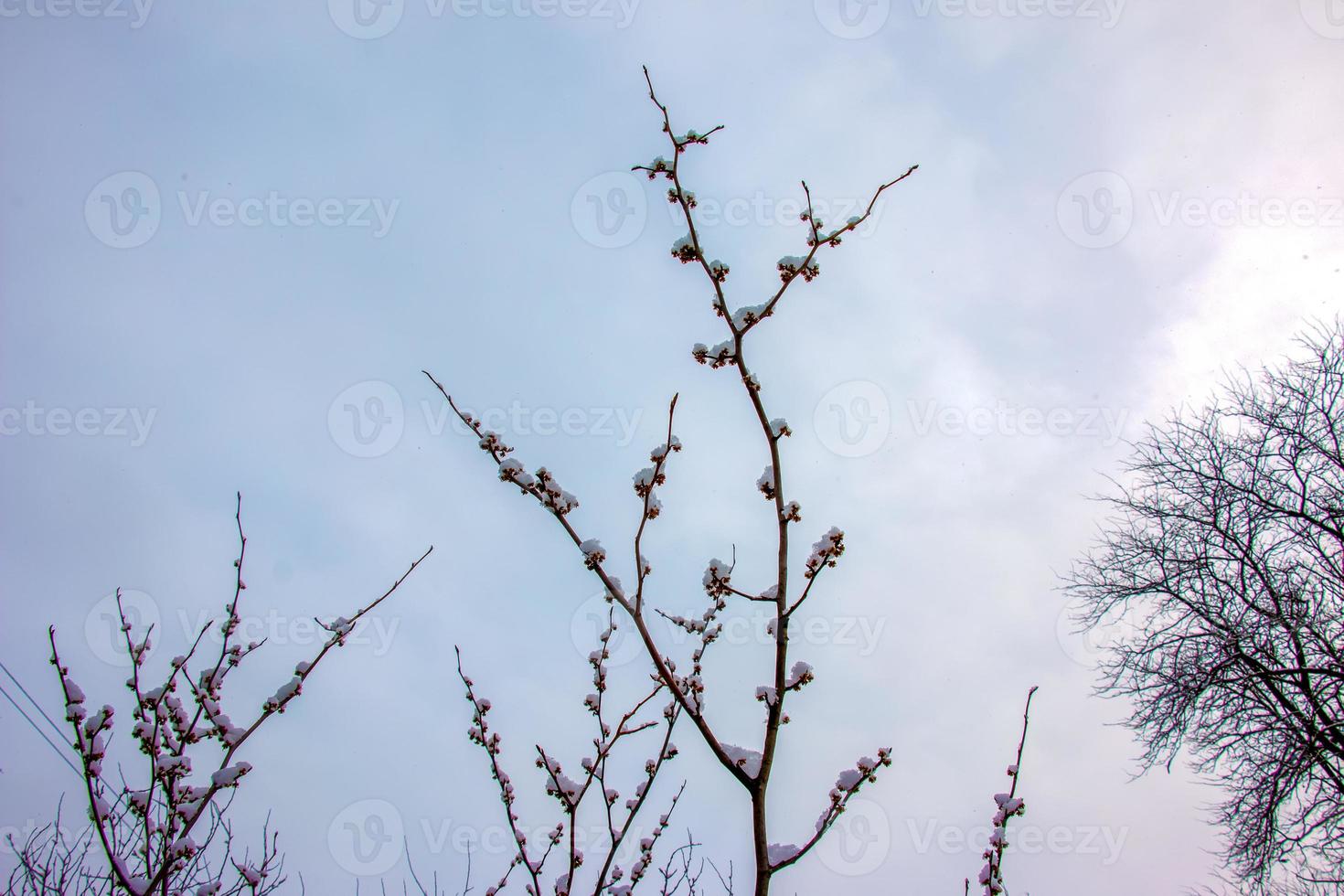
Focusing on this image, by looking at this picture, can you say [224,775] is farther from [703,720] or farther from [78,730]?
[703,720]

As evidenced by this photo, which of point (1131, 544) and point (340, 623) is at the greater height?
point (1131, 544)

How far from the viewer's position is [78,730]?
3.33 metres

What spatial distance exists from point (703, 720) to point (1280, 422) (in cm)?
980

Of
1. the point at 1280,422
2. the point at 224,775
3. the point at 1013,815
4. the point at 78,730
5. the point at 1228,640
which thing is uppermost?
the point at 1280,422

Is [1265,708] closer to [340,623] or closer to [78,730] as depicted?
[340,623]

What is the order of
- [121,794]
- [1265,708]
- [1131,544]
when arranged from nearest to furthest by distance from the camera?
[121,794] < [1265,708] < [1131,544]

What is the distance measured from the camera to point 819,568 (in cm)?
261

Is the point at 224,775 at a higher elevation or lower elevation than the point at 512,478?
lower

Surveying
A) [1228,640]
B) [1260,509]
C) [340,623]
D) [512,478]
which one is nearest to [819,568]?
[512,478]

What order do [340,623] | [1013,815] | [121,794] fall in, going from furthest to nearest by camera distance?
[121,794], [340,623], [1013,815]

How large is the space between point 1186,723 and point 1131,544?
230cm

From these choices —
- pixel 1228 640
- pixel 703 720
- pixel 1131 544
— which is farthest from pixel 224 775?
pixel 1131 544

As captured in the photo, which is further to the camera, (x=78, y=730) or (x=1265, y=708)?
(x=1265, y=708)

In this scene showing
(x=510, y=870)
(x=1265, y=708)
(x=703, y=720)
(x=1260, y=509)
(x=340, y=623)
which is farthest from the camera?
(x=1260, y=509)
